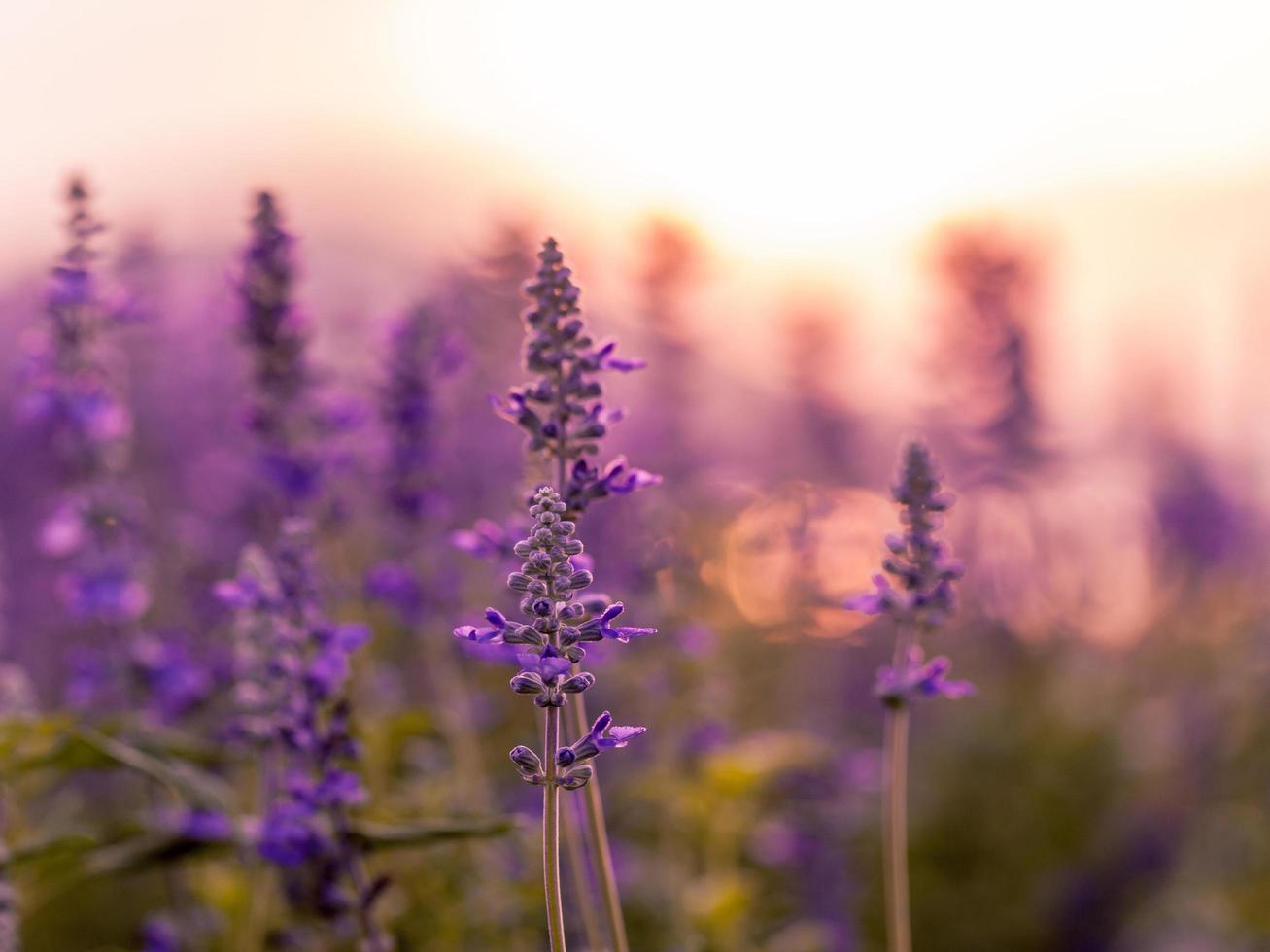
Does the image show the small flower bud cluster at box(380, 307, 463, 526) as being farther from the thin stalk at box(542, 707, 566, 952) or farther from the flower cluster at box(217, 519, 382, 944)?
the thin stalk at box(542, 707, 566, 952)

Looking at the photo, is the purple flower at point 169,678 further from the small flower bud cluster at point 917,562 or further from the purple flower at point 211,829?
the small flower bud cluster at point 917,562

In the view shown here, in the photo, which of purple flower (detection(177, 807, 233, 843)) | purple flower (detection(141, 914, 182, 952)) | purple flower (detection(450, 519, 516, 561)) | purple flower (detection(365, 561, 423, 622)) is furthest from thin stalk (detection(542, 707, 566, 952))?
purple flower (detection(141, 914, 182, 952))

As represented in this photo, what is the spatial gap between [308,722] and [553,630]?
1.07 meters

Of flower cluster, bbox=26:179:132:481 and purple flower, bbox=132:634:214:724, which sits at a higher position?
flower cluster, bbox=26:179:132:481

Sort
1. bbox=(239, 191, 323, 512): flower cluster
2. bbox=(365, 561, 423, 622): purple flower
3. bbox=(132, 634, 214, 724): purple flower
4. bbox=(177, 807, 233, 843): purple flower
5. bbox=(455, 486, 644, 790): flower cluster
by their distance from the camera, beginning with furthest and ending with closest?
bbox=(132, 634, 214, 724): purple flower < bbox=(365, 561, 423, 622): purple flower < bbox=(239, 191, 323, 512): flower cluster < bbox=(177, 807, 233, 843): purple flower < bbox=(455, 486, 644, 790): flower cluster

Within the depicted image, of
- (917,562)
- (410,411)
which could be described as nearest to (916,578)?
(917,562)

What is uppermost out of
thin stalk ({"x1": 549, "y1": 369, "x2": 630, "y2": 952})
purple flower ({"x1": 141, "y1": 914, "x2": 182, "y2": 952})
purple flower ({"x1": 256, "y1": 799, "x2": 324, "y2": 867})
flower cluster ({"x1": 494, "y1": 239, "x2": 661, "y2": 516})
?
flower cluster ({"x1": 494, "y1": 239, "x2": 661, "y2": 516})

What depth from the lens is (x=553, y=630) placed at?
7.30ft

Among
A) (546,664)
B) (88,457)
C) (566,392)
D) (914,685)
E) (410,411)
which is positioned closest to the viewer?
(546,664)

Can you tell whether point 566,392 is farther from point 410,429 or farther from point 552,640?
point 410,429

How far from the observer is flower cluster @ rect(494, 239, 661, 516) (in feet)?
8.59

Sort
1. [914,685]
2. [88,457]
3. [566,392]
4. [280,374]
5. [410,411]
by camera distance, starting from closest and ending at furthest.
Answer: [566,392] < [914,685] < [410,411] < [280,374] < [88,457]

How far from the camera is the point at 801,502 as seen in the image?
6.27 metres

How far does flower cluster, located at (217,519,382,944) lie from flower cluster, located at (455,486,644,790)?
0.82 m
